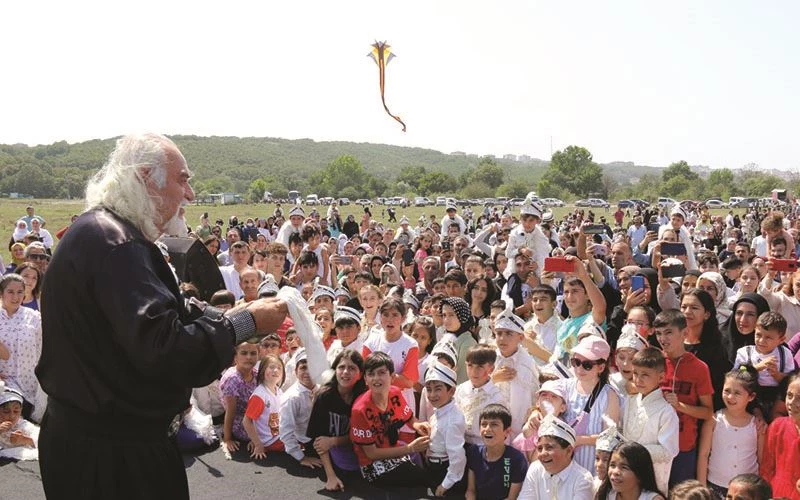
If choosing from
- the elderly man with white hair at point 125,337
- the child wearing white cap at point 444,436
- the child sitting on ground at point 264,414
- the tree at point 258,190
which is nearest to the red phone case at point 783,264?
the child wearing white cap at point 444,436

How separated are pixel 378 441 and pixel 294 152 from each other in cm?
17725

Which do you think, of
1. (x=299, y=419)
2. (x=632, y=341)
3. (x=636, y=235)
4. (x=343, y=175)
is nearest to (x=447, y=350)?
(x=299, y=419)

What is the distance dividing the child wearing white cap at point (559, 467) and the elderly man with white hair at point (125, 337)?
98.3 inches

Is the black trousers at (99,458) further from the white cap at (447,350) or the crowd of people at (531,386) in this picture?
the white cap at (447,350)

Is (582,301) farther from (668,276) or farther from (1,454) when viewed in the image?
(1,454)

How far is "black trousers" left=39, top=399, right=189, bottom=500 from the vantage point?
1960 mm

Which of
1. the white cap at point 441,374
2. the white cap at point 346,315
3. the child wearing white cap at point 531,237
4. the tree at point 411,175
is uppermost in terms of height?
the tree at point 411,175

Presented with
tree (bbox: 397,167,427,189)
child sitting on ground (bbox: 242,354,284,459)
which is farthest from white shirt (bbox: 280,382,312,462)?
tree (bbox: 397,167,427,189)

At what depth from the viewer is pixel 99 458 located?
1958 millimetres

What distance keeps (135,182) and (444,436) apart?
3453 millimetres

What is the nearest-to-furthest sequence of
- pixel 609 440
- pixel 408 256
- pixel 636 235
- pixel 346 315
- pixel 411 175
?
pixel 609 440
pixel 346 315
pixel 408 256
pixel 636 235
pixel 411 175

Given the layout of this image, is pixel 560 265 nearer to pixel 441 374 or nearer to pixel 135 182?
pixel 441 374

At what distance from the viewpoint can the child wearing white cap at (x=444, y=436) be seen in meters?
4.86

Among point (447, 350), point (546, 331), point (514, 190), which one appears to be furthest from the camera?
Result: point (514, 190)
